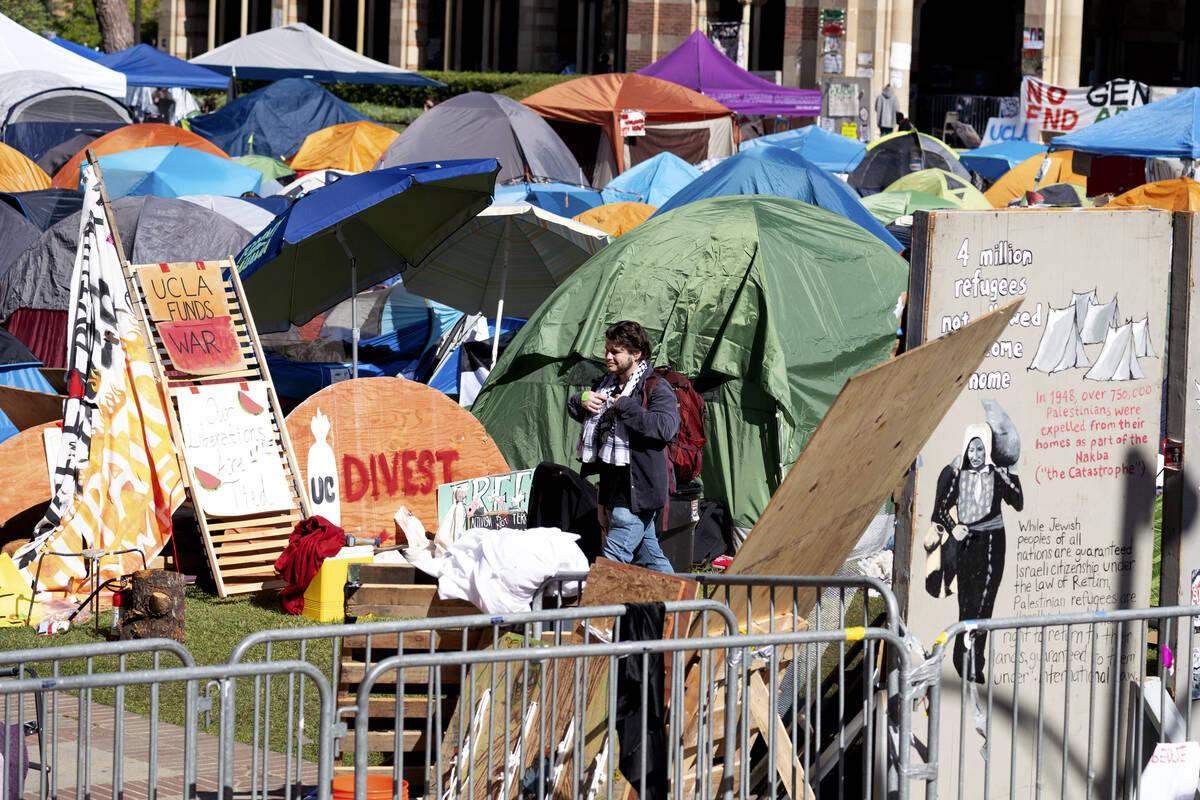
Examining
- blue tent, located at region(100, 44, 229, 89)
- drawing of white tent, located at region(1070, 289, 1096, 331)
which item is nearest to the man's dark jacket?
drawing of white tent, located at region(1070, 289, 1096, 331)

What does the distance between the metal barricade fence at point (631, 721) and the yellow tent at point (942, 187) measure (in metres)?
15.4

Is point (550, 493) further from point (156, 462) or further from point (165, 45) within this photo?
point (165, 45)

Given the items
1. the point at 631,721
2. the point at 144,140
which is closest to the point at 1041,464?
the point at 631,721

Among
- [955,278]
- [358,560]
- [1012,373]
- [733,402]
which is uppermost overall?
[955,278]

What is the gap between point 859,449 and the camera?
5.11 metres

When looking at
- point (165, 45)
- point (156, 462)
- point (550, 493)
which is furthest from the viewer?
point (165, 45)

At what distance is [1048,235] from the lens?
17.7 ft

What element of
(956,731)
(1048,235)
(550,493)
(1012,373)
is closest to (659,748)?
(956,731)

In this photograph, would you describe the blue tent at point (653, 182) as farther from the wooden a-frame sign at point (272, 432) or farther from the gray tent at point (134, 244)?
the wooden a-frame sign at point (272, 432)

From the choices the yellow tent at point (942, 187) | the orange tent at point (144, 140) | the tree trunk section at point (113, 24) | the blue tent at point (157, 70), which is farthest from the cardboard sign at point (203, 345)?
the tree trunk section at point (113, 24)

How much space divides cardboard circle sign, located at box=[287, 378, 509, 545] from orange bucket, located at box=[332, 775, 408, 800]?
13.9 ft

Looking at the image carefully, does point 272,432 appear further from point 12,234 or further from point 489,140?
point 489,140

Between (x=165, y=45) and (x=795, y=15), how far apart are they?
24.6 metres

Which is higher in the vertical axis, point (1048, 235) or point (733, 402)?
point (1048, 235)
